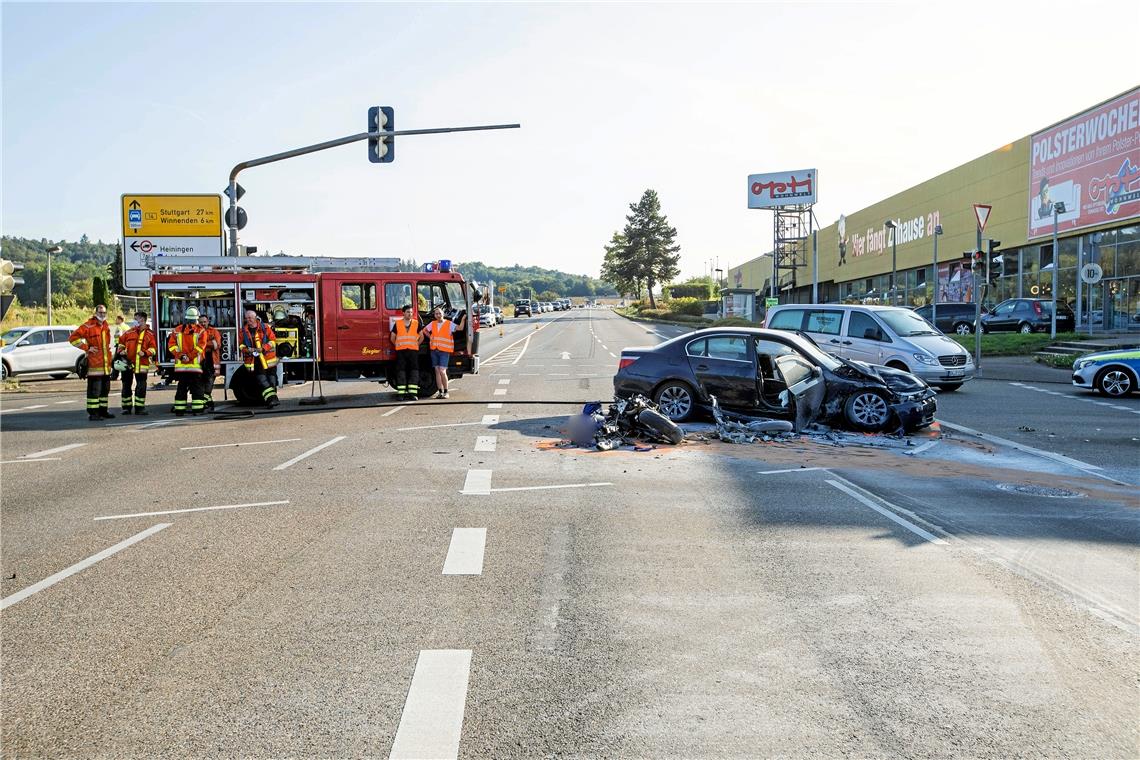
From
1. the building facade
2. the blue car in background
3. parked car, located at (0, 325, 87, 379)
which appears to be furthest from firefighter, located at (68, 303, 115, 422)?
the building facade

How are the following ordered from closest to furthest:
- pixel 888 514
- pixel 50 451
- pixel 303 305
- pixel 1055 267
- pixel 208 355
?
1. pixel 888 514
2. pixel 50 451
3. pixel 208 355
4. pixel 303 305
5. pixel 1055 267

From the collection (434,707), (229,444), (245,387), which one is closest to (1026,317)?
(245,387)

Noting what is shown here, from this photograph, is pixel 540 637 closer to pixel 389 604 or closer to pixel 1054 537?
pixel 389 604

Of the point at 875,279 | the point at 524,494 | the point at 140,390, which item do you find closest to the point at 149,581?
the point at 524,494

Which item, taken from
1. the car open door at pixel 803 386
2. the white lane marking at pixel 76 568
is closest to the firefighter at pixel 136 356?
the white lane marking at pixel 76 568

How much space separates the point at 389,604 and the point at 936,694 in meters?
3.16

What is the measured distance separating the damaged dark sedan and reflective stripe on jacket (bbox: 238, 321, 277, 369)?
26.5 feet

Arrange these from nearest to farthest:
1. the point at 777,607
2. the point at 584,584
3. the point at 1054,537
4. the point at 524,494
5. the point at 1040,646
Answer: the point at 1040,646
the point at 777,607
the point at 584,584
the point at 1054,537
the point at 524,494

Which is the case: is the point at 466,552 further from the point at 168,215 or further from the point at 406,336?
the point at 168,215

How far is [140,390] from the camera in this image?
1817cm

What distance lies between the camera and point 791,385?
13641 mm

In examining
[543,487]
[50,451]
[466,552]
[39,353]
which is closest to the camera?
[466,552]

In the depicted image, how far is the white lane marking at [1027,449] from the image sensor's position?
11250 millimetres

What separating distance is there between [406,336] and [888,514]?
40.2ft
